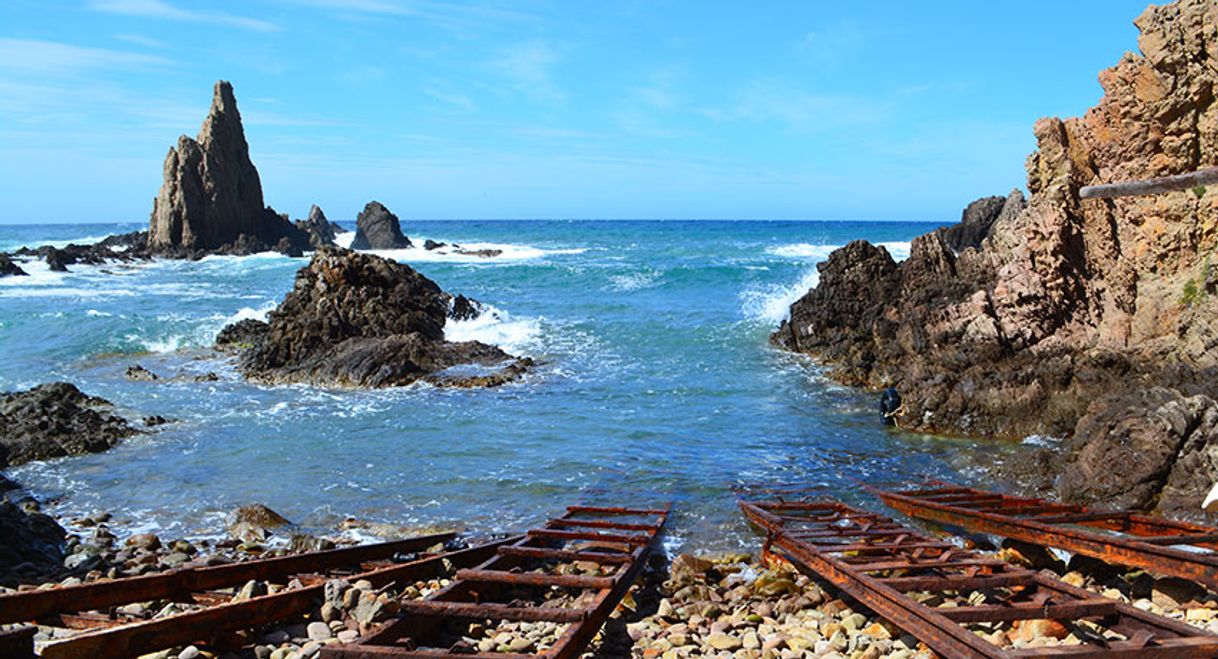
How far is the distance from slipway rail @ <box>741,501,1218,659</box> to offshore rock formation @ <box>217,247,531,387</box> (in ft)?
33.2

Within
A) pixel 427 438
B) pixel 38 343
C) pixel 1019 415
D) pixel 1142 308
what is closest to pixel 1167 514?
pixel 1019 415

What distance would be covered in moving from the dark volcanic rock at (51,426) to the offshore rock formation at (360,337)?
4.24m

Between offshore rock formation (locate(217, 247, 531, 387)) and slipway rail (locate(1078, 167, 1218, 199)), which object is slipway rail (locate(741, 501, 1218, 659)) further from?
offshore rock formation (locate(217, 247, 531, 387))

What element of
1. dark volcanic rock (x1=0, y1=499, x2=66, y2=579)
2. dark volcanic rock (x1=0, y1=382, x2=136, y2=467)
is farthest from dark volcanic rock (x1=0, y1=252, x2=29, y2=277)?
dark volcanic rock (x1=0, y1=499, x2=66, y2=579)

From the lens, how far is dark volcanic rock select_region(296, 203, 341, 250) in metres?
68.3

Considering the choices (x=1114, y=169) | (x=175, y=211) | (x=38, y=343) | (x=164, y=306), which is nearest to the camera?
(x=1114, y=169)

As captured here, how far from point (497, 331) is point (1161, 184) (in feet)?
61.1

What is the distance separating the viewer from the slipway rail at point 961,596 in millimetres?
4637

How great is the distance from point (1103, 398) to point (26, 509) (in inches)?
504

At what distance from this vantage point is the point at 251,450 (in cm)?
1224

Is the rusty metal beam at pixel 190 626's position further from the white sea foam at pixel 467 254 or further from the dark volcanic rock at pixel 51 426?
the white sea foam at pixel 467 254

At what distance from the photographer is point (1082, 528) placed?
8.11 meters

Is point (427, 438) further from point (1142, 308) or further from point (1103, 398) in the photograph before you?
point (1142, 308)

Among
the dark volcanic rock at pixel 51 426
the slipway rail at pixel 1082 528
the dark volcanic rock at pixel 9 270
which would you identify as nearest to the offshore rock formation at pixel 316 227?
the dark volcanic rock at pixel 9 270
